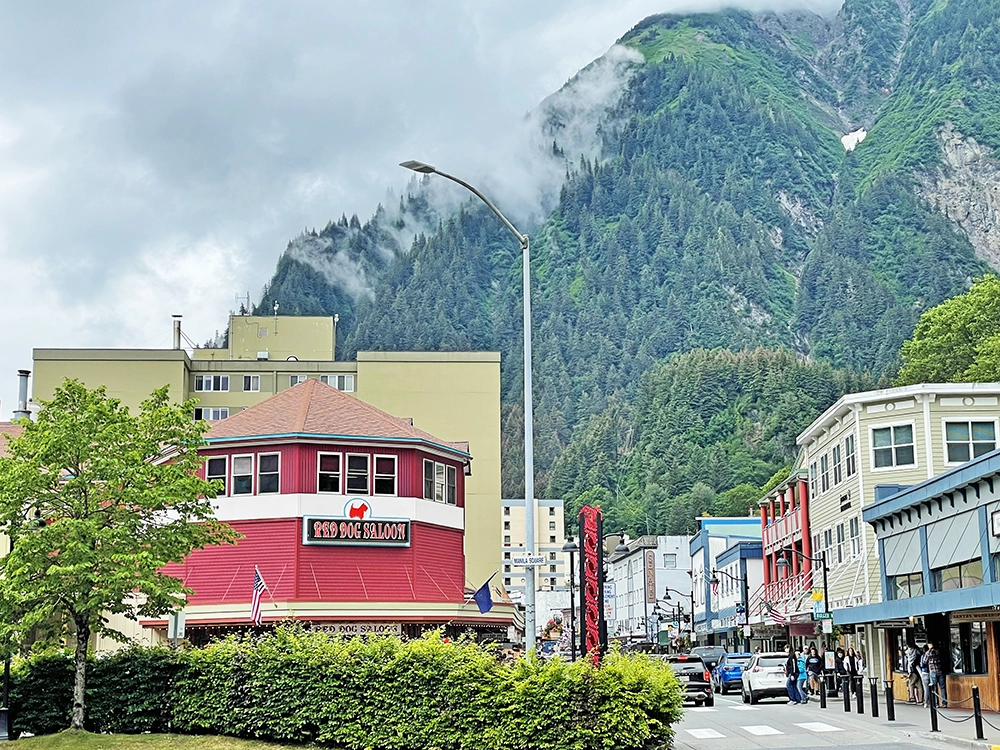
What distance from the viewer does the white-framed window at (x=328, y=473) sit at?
1809 inches

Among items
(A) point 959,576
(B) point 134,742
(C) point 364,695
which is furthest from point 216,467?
(A) point 959,576

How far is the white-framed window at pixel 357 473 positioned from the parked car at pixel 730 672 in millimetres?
18865

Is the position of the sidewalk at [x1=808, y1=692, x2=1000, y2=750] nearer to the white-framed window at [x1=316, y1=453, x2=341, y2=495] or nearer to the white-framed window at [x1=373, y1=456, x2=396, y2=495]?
the white-framed window at [x1=373, y1=456, x2=396, y2=495]

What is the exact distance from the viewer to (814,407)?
19738cm

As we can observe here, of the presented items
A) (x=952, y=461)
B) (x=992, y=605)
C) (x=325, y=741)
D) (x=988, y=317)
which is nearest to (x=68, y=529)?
(x=325, y=741)

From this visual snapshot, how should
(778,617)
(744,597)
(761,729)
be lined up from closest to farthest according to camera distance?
(761,729) → (778,617) → (744,597)

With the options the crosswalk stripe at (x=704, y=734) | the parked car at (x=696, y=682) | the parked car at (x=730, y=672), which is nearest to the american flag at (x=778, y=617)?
the parked car at (x=730, y=672)

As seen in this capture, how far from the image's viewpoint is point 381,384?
8575 cm

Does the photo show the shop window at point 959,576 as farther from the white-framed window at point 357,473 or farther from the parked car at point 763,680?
the white-framed window at point 357,473

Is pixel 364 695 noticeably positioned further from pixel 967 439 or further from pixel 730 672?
pixel 967 439

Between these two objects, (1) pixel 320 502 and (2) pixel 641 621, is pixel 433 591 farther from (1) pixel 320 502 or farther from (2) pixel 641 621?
(2) pixel 641 621

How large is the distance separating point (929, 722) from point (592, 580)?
42.6 feet

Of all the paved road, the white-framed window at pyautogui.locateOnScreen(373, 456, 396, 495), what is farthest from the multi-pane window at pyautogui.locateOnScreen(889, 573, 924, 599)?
the white-framed window at pyautogui.locateOnScreen(373, 456, 396, 495)

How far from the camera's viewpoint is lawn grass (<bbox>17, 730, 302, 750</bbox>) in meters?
23.2
